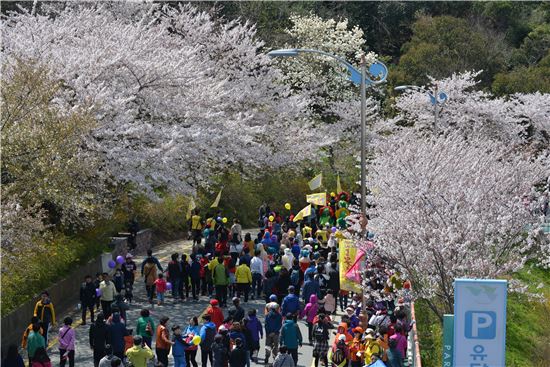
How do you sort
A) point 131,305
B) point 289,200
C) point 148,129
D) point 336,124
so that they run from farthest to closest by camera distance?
point 336,124
point 289,200
point 148,129
point 131,305

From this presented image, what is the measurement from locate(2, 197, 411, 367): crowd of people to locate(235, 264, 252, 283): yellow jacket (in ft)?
0.10

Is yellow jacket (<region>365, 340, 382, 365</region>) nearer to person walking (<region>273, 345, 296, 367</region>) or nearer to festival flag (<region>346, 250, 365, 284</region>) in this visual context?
person walking (<region>273, 345, 296, 367</region>)

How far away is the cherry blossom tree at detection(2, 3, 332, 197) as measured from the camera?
29250 millimetres

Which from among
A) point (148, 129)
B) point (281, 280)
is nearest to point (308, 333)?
point (281, 280)

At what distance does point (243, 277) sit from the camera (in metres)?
25.4

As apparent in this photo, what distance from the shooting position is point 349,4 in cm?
6981

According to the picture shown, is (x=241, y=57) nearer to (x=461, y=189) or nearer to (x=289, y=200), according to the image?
(x=289, y=200)

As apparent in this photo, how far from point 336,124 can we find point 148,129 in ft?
67.7

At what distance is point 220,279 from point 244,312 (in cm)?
262

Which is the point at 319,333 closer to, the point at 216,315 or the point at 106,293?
the point at 216,315

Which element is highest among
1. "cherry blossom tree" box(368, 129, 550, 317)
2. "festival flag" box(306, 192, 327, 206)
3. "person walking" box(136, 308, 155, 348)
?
"festival flag" box(306, 192, 327, 206)

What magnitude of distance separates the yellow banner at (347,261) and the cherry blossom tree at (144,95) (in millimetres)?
8117

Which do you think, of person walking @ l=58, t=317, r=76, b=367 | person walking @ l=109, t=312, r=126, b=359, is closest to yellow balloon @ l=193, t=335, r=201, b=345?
person walking @ l=109, t=312, r=126, b=359

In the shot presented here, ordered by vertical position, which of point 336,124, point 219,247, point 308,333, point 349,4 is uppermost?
point 349,4
